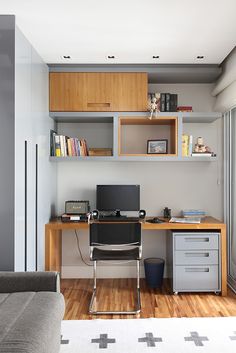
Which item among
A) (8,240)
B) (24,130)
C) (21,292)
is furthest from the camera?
(24,130)

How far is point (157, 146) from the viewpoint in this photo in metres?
4.27

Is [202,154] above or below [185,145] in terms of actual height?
below

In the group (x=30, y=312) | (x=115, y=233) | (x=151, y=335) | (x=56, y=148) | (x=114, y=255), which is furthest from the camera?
(x=56, y=148)

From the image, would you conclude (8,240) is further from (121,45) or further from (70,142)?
(121,45)

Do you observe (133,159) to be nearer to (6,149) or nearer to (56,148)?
(56,148)

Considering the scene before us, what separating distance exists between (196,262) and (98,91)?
2185 mm

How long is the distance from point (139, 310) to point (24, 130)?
1.96 m

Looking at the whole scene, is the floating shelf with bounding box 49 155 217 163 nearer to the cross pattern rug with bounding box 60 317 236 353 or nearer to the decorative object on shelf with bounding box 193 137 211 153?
the decorative object on shelf with bounding box 193 137 211 153

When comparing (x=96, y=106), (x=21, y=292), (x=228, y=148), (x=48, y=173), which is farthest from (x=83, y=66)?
(x=21, y=292)

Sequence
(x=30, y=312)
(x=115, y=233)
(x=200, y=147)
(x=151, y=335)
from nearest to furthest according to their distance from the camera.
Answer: (x=30, y=312)
(x=151, y=335)
(x=115, y=233)
(x=200, y=147)

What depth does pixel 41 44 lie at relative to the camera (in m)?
3.38

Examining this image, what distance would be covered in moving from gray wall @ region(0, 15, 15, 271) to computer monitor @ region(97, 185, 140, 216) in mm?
1627

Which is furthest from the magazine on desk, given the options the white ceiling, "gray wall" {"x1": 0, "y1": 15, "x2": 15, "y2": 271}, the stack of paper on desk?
"gray wall" {"x1": 0, "y1": 15, "x2": 15, "y2": 271}

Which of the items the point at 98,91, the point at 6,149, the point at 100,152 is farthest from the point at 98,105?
the point at 6,149
